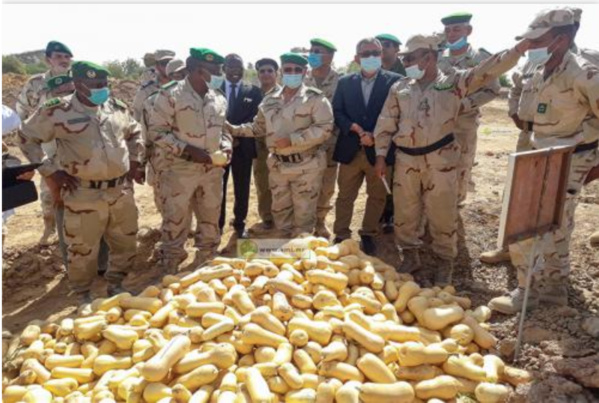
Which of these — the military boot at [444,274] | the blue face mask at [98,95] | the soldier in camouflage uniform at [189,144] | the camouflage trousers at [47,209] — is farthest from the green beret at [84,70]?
the military boot at [444,274]

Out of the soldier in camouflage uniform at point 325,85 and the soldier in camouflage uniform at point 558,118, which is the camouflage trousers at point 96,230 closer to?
the soldier in camouflage uniform at point 325,85

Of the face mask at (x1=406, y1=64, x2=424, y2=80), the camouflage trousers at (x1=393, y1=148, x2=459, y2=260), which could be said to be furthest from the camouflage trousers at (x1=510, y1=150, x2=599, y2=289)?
the face mask at (x1=406, y1=64, x2=424, y2=80)

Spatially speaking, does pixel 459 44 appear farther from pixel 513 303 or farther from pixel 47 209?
pixel 47 209

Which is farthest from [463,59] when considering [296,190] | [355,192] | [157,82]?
[157,82]

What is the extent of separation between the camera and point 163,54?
7219mm

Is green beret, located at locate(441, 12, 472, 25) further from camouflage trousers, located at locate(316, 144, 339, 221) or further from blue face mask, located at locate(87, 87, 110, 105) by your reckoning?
blue face mask, located at locate(87, 87, 110, 105)

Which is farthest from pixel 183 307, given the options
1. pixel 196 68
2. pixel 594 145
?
pixel 594 145

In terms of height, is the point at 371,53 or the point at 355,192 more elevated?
the point at 371,53

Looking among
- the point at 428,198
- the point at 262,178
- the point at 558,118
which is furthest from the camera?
the point at 262,178

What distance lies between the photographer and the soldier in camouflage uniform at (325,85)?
6.23 meters

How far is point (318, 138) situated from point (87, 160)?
2.36 metres

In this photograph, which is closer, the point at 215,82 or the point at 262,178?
the point at 215,82

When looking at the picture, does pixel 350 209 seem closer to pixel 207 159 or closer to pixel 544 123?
pixel 207 159

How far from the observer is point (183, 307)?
4031mm
